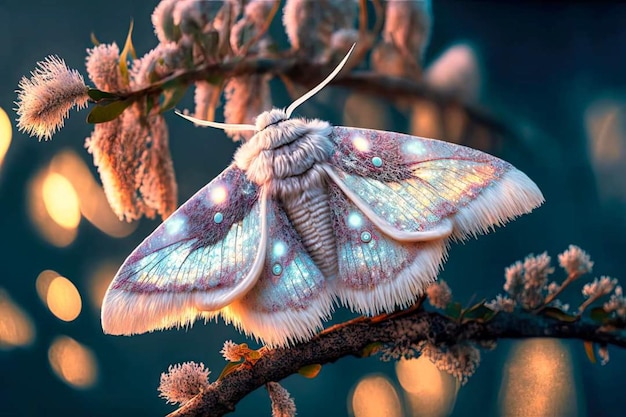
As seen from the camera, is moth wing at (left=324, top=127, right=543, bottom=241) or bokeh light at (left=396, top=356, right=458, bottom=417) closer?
moth wing at (left=324, top=127, right=543, bottom=241)

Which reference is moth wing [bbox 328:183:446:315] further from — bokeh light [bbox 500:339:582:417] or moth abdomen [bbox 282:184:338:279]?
bokeh light [bbox 500:339:582:417]

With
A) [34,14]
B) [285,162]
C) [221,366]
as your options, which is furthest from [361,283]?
[34,14]

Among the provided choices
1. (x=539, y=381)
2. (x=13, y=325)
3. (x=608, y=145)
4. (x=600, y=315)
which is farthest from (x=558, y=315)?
(x=13, y=325)

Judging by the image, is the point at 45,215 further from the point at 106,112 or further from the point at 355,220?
the point at 355,220

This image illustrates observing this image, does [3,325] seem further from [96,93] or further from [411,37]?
[411,37]

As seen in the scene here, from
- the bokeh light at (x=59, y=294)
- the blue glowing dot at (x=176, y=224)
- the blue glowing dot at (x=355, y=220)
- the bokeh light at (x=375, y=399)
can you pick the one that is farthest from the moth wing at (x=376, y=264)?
the bokeh light at (x=59, y=294)

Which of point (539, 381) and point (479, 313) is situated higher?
point (479, 313)

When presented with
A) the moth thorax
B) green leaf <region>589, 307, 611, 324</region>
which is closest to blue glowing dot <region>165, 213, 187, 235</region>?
the moth thorax
